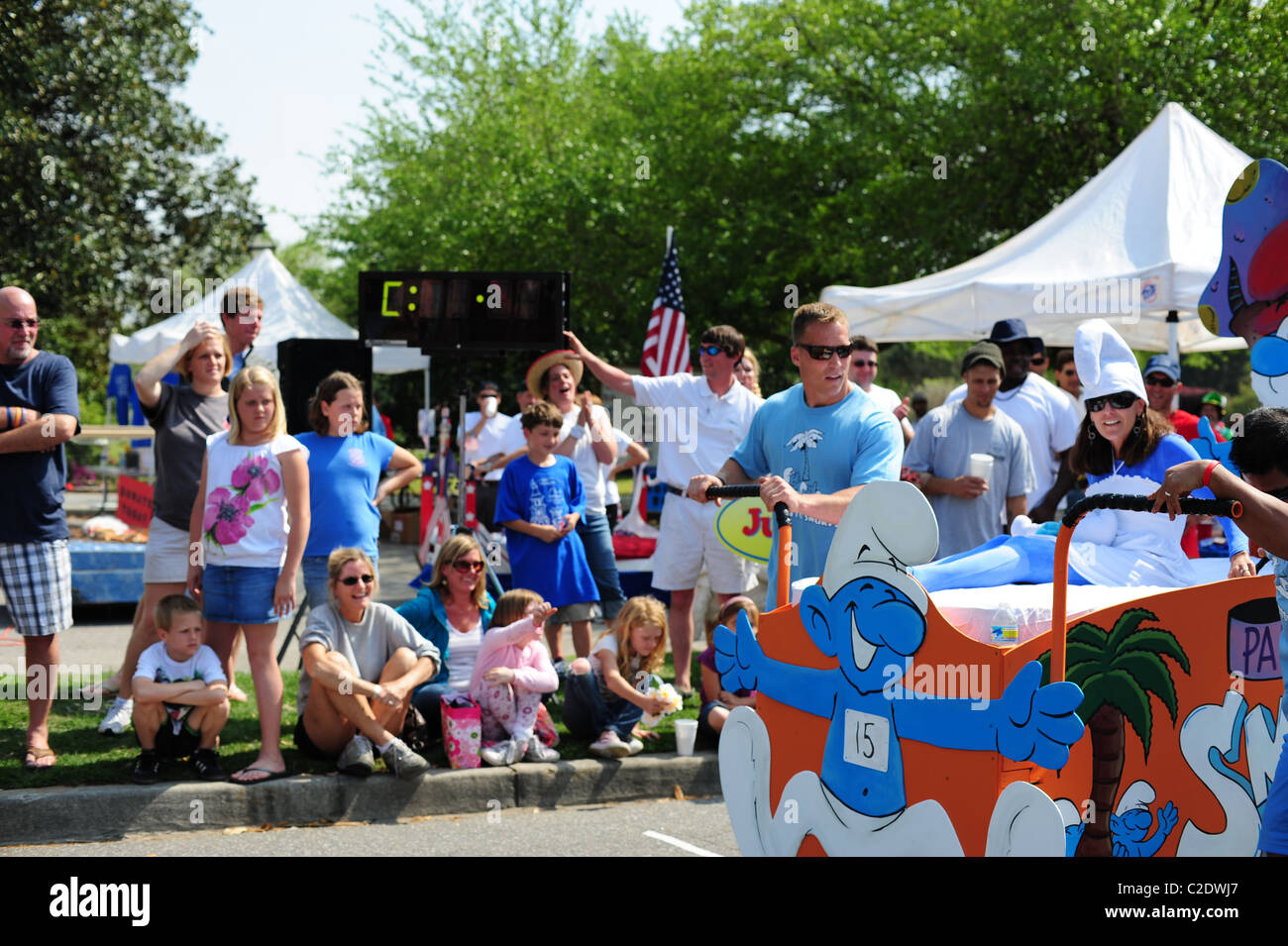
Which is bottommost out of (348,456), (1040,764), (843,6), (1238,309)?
(1040,764)

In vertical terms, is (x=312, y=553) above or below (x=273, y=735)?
above

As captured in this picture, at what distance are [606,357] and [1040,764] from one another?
23.4 meters

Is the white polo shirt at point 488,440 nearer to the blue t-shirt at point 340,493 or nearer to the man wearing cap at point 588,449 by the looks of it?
the man wearing cap at point 588,449

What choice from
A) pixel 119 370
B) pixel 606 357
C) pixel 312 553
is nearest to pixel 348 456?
pixel 312 553

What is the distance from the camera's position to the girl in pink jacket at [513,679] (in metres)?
6.32

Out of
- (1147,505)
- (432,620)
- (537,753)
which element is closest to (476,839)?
(537,753)

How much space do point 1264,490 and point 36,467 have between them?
5.00 metres

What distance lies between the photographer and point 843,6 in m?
22.6

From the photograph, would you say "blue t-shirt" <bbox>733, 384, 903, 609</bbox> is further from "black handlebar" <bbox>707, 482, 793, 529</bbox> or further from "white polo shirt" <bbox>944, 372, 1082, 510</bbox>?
"white polo shirt" <bbox>944, 372, 1082, 510</bbox>

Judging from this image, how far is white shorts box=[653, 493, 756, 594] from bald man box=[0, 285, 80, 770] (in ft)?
10.5

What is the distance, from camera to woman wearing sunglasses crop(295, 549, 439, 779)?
5.93 m

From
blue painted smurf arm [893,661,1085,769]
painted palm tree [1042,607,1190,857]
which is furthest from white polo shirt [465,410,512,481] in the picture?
blue painted smurf arm [893,661,1085,769]

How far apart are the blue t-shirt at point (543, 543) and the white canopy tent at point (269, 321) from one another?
844 centimetres
